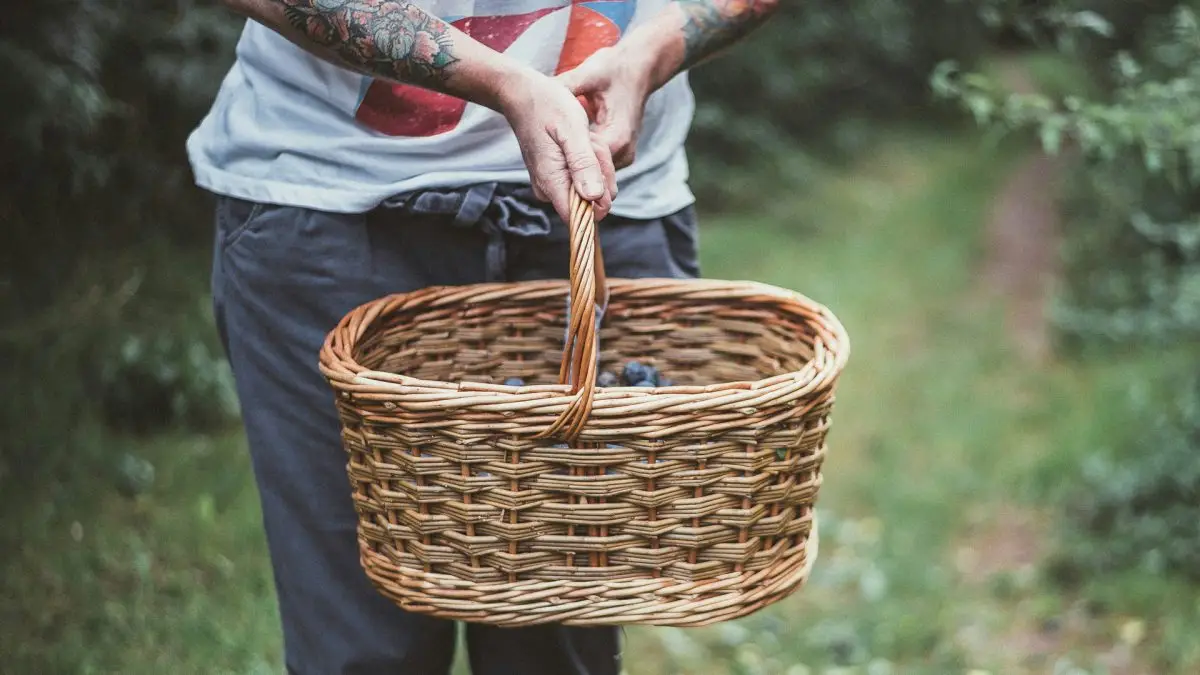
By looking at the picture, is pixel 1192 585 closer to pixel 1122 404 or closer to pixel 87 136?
pixel 1122 404

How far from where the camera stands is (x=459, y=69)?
131 cm

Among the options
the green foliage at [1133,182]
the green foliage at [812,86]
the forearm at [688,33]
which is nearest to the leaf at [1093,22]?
the green foliage at [1133,182]

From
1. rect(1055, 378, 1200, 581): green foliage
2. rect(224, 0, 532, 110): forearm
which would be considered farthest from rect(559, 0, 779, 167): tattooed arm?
rect(1055, 378, 1200, 581): green foliage

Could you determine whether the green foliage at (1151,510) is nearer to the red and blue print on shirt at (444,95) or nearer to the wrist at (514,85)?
the red and blue print on shirt at (444,95)

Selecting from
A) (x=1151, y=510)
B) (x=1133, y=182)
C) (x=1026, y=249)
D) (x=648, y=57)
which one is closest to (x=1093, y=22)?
(x=648, y=57)

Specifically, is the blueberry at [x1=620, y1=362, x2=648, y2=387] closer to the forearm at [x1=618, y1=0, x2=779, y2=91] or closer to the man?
the man

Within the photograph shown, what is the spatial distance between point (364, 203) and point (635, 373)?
0.40 m

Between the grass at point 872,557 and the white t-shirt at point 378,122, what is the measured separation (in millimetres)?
1291

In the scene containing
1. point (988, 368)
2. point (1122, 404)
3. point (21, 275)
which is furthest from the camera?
point (988, 368)

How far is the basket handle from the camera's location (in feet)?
4.03

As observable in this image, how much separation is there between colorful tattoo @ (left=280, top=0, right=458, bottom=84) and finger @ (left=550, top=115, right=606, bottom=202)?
6.0 inches

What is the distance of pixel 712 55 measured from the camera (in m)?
1.57

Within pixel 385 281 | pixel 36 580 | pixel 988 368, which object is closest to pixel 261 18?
pixel 385 281

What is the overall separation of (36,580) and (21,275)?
108 centimetres
